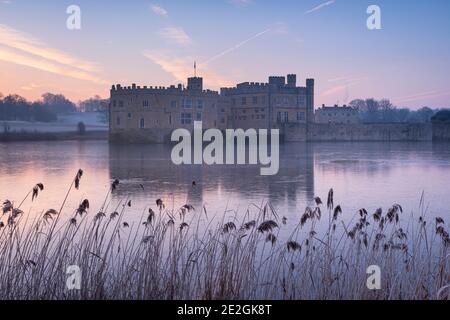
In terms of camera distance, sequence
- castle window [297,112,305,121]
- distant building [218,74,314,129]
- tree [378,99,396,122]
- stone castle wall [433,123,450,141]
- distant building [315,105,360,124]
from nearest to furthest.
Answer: distant building [218,74,314,129]
stone castle wall [433,123,450,141]
castle window [297,112,305,121]
distant building [315,105,360,124]
tree [378,99,396,122]

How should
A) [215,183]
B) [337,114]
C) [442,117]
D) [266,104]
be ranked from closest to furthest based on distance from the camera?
1. [215,183]
2. [266,104]
3. [442,117]
4. [337,114]

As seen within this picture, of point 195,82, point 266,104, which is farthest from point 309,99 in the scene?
point 195,82

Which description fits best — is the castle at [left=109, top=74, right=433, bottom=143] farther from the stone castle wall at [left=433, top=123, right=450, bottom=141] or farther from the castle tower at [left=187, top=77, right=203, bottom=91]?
the stone castle wall at [left=433, top=123, right=450, bottom=141]

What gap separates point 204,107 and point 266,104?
8.64 m

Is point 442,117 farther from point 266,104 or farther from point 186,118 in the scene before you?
point 186,118

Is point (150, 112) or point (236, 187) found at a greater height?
point (150, 112)

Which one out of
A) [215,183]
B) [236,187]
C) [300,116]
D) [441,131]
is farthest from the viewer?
[300,116]

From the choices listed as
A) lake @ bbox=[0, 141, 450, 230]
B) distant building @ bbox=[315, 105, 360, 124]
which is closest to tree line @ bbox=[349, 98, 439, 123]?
distant building @ bbox=[315, 105, 360, 124]

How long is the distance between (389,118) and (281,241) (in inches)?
5291

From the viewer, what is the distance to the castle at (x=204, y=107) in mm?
64125

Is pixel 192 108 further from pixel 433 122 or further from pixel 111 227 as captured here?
pixel 111 227

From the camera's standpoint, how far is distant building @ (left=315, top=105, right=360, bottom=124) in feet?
342

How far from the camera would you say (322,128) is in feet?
242

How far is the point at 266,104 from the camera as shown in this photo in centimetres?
7081
